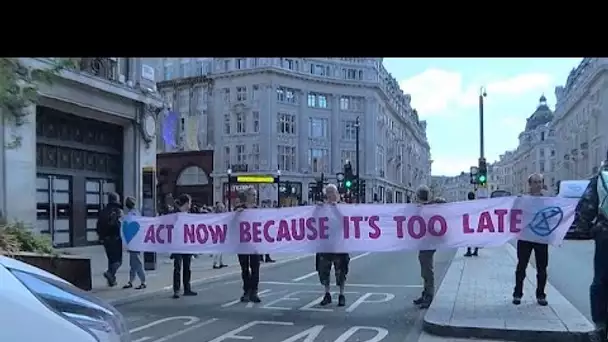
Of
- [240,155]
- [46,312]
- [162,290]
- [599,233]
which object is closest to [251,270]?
[162,290]

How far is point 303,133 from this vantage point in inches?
3078

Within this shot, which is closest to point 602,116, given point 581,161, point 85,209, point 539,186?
point 581,161

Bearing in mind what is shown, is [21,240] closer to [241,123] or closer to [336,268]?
[336,268]

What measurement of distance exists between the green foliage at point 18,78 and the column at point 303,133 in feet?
217

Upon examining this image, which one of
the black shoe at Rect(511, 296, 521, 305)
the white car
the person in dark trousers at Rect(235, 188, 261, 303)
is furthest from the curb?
the white car

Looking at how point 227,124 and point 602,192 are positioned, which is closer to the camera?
point 602,192

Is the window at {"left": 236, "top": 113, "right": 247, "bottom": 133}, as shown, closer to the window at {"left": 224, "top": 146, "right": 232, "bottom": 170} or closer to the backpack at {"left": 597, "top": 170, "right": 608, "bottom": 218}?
the window at {"left": 224, "top": 146, "right": 232, "bottom": 170}

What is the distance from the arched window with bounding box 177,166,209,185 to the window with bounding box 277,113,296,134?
590 inches

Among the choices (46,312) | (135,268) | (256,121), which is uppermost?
(256,121)

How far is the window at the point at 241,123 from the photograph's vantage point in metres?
75.8

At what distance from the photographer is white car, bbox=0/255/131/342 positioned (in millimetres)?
2863

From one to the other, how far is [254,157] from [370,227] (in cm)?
6518
